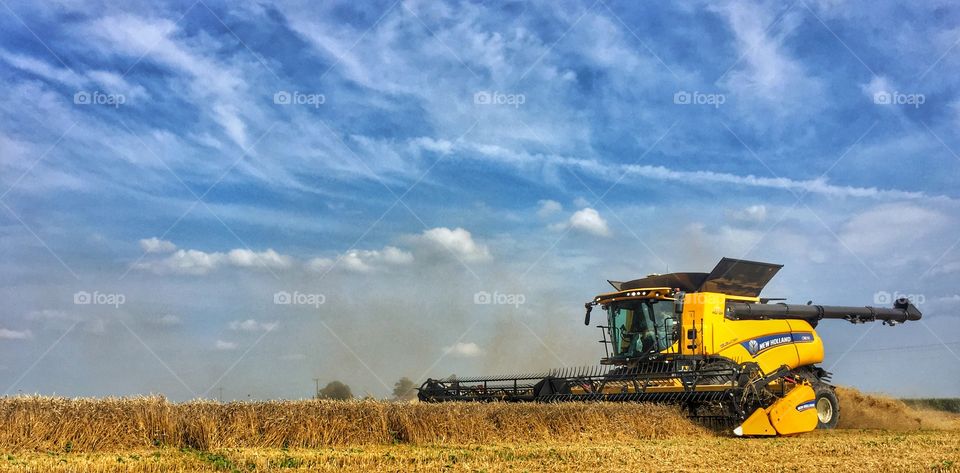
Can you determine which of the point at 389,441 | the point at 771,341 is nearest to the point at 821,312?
the point at 771,341

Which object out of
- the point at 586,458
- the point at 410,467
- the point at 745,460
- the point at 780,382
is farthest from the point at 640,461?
the point at 780,382

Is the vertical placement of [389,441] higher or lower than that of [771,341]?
lower

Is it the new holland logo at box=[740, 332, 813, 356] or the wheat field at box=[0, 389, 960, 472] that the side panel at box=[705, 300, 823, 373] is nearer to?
the new holland logo at box=[740, 332, 813, 356]

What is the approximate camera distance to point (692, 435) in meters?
15.5

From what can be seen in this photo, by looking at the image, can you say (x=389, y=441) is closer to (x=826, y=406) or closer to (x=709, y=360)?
(x=709, y=360)

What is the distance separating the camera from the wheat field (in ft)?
36.5

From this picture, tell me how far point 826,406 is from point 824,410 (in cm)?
11

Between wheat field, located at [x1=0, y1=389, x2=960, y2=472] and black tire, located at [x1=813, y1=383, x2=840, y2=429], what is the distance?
116 inches

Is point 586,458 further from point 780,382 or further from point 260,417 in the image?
point 780,382

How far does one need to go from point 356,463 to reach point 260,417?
2.57 m

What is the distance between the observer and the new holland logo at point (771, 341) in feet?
60.8

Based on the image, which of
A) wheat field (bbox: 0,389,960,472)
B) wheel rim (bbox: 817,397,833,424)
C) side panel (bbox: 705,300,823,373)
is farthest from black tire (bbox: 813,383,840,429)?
wheat field (bbox: 0,389,960,472)

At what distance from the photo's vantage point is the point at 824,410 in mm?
18297

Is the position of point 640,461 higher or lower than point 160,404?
lower
